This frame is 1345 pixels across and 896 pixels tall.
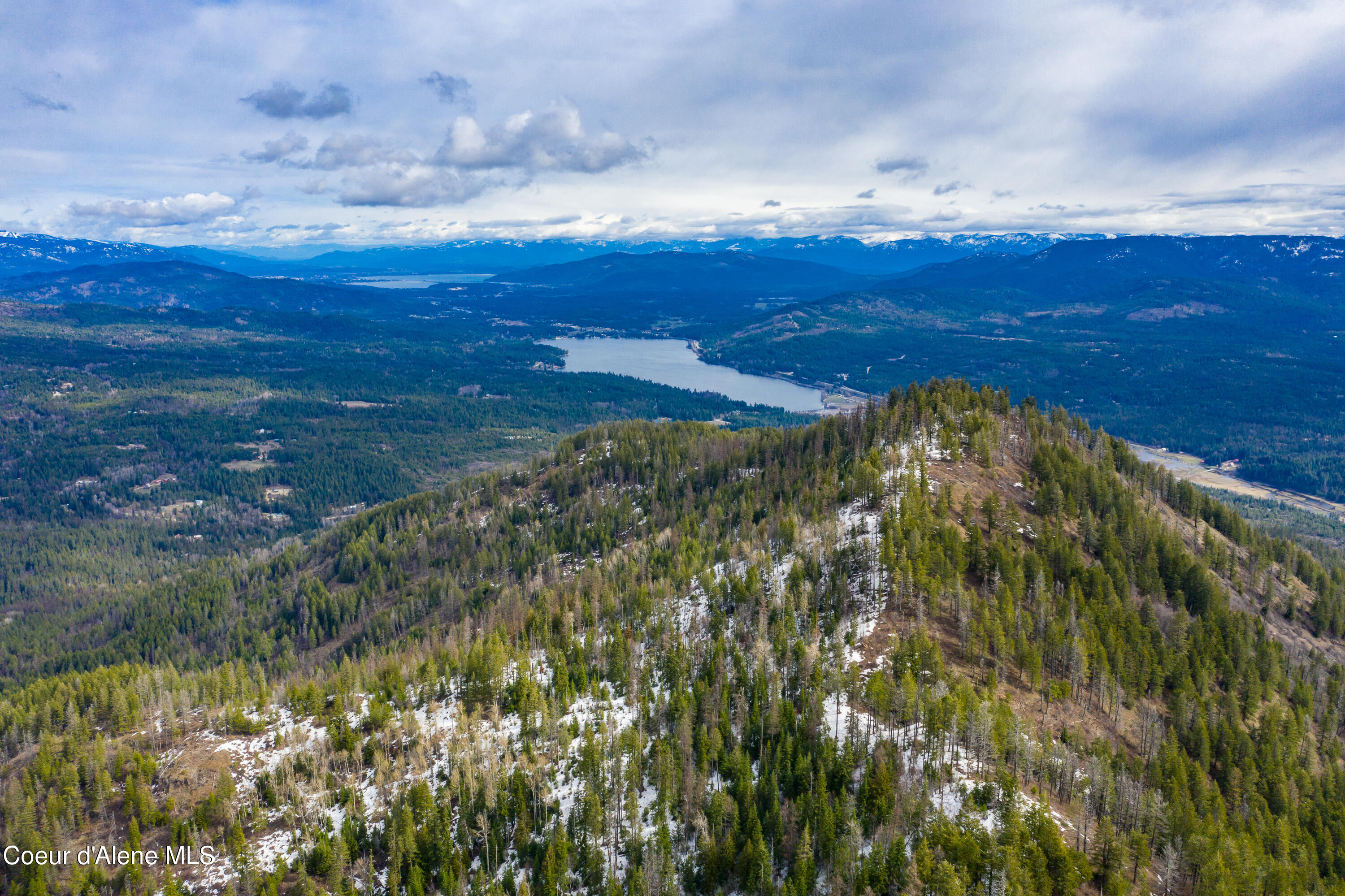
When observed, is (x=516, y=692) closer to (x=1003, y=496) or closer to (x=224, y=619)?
(x=1003, y=496)

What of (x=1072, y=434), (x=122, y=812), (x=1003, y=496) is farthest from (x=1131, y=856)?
(x=1072, y=434)

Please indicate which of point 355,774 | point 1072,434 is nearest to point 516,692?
point 355,774

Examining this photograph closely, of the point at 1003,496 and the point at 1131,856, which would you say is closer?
the point at 1131,856

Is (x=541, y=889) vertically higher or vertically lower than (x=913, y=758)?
lower

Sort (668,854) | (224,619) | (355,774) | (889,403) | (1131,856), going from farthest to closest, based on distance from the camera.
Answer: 1. (224,619)
2. (889,403)
3. (355,774)
4. (668,854)
5. (1131,856)

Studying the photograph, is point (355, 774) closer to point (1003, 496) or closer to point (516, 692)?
point (516, 692)

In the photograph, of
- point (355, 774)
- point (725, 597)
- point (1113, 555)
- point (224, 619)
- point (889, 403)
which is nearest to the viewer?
point (355, 774)

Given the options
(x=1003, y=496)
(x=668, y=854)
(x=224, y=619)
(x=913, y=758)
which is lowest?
(x=224, y=619)
